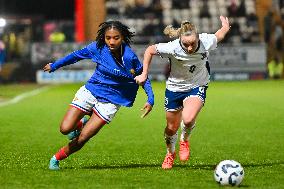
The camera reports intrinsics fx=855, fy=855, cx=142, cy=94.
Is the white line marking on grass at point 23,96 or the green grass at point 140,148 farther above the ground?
the green grass at point 140,148

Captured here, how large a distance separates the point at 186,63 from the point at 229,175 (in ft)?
7.51

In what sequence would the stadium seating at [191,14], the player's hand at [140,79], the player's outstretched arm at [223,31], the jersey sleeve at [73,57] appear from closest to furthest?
the player's hand at [140,79] → the jersey sleeve at [73,57] → the player's outstretched arm at [223,31] → the stadium seating at [191,14]

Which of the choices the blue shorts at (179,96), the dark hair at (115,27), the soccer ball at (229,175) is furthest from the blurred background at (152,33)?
the soccer ball at (229,175)

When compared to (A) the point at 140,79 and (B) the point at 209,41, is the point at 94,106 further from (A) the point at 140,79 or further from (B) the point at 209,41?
(B) the point at 209,41

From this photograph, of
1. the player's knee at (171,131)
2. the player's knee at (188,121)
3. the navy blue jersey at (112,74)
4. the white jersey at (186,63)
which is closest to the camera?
the navy blue jersey at (112,74)

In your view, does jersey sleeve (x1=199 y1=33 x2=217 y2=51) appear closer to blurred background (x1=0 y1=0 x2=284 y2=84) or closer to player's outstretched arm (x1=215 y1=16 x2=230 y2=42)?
player's outstretched arm (x1=215 y1=16 x2=230 y2=42)

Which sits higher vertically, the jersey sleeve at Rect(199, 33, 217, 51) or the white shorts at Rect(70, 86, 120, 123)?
the jersey sleeve at Rect(199, 33, 217, 51)

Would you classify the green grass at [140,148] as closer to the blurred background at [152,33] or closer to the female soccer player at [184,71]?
the female soccer player at [184,71]

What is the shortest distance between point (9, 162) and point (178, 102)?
2269mm

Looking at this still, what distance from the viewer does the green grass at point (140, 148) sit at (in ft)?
29.9

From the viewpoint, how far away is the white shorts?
995 centimetres

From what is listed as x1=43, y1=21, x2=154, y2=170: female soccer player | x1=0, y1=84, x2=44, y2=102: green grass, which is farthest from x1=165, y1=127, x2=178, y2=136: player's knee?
x1=0, y1=84, x2=44, y2=102: green grass

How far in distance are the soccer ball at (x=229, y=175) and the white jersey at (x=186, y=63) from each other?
2.05 m

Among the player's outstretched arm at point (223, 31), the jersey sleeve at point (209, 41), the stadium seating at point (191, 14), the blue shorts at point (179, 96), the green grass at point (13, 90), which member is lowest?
the green grass at point (13, 90)
